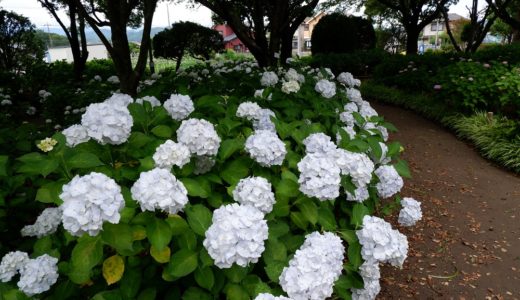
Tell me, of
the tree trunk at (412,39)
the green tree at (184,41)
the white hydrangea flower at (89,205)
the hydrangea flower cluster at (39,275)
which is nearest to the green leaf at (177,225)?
the white hydrangea flower at (89,205)

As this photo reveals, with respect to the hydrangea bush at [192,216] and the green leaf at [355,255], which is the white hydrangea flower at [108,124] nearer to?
the hydrangea bush at [192,216]

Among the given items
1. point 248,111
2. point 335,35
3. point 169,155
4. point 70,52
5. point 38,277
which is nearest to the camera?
point 38,277

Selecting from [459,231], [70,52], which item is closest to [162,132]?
[459,231]

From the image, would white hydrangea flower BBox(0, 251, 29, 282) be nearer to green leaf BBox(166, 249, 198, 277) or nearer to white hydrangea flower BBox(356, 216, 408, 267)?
green leaf BBox(166, 249, 198, 277)

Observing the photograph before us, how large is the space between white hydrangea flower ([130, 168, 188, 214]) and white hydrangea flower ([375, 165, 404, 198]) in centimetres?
127

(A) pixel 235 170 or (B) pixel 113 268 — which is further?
(A) pixel 235 170

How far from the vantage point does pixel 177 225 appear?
140cm

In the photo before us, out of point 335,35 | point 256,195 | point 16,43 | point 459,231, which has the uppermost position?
point 335,35

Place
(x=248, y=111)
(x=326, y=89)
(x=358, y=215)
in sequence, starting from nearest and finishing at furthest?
(x=358, y=215)
(x=248, y=111)
(x=326, y=89)

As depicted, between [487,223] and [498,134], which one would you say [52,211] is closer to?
[487,223]

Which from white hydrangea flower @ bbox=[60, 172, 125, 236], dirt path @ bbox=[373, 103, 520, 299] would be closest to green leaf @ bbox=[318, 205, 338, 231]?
white hydrangea flower @ bbox=[60, 172, 125, 236]

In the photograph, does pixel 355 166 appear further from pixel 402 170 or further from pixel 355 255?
pixel 402 170

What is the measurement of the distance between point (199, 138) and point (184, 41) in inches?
490

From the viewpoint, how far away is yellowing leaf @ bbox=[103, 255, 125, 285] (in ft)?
4.50
